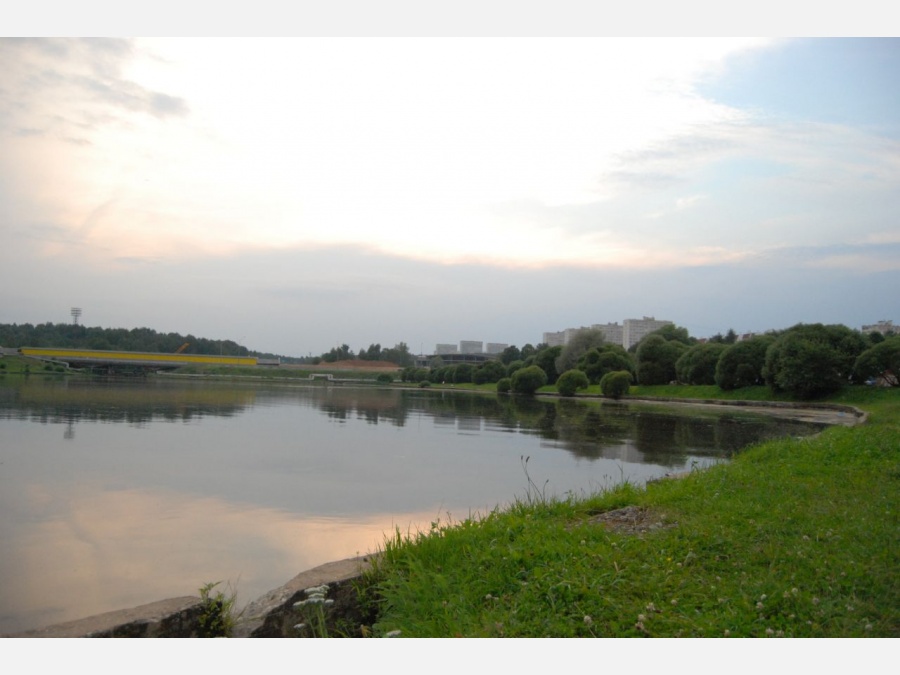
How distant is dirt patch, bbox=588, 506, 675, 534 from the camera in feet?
19.5

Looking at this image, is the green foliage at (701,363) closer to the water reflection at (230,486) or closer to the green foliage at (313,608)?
the water reflection at (230,486)

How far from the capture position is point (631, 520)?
21.2 ft

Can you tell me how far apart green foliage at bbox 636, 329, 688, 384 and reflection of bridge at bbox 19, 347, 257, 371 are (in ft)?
235

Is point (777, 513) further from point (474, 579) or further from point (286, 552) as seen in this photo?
point (286, 552)

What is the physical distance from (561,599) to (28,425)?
61.1 feet

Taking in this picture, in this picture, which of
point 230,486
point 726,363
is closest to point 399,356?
point 726,363

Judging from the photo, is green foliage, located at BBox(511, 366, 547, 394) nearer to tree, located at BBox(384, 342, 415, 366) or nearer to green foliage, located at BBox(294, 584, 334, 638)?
green foliage, located at BBox(294, 584, 334, 638)

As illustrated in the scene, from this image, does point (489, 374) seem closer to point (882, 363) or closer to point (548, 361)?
point (548, 361)

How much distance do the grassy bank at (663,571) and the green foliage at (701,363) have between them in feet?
163

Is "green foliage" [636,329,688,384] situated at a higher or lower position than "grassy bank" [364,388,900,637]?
higher

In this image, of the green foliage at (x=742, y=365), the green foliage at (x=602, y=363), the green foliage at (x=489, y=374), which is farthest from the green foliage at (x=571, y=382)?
the green foliage at (x=489, y=374)

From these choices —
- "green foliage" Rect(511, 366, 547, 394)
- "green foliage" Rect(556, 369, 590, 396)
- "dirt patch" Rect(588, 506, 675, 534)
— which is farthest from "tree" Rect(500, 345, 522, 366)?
"dirt patch" Rect(588, 506, 675, 534)

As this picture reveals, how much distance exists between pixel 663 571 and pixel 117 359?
326ft

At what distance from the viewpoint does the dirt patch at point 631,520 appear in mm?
5948
